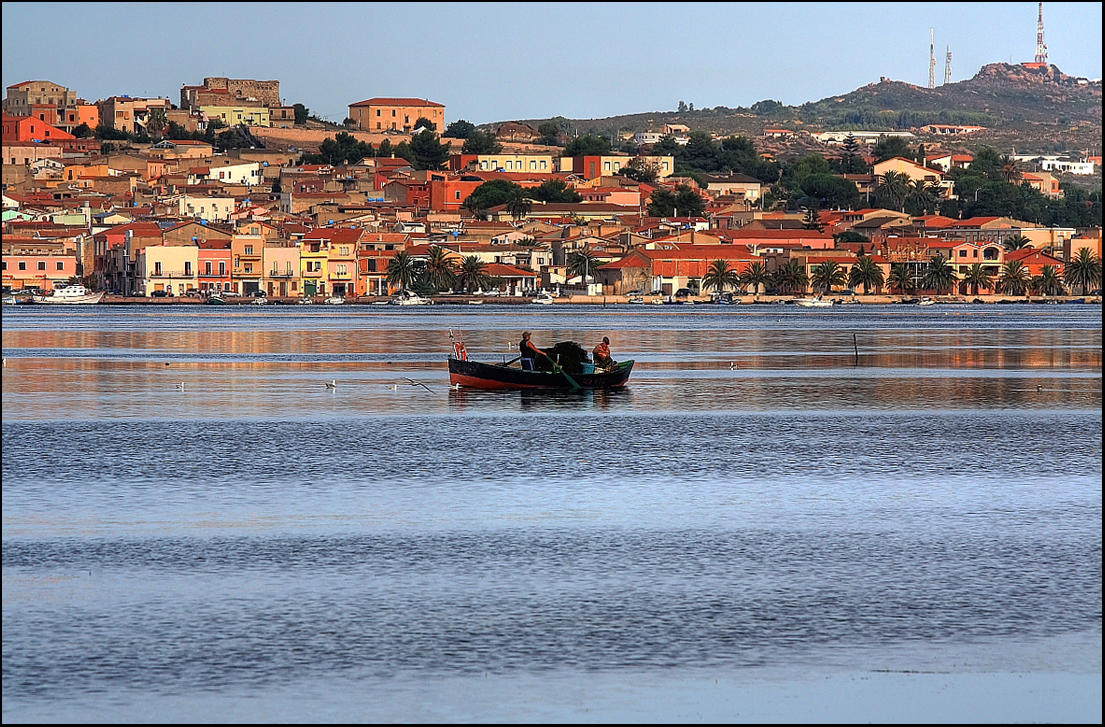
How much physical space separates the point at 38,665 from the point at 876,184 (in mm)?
137377

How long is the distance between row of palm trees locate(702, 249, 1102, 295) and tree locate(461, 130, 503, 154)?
5516 cm

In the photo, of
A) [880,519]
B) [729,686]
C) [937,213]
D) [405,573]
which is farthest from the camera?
[937,213]

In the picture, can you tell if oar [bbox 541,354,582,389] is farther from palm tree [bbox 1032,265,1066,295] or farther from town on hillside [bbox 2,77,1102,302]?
palm tree [bbox 1032,265,1066,295]

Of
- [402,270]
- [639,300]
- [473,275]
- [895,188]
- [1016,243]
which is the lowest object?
[639,300]

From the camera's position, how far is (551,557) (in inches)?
493

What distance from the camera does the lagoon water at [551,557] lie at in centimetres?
894

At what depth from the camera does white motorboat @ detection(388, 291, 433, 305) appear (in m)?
95.8

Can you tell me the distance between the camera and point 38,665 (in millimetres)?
9336

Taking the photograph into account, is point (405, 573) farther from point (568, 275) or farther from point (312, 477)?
point (568, 275)

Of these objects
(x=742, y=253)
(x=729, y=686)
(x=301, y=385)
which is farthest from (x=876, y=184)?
(x=729, y=686)

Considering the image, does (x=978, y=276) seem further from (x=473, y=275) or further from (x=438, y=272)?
(x=438, y=272)

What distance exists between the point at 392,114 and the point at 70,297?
260 feet

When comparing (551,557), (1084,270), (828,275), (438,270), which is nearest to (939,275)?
(828,275)

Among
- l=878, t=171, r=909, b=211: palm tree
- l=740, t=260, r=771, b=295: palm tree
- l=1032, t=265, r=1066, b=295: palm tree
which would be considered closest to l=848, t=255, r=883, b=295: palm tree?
l=740, t=260, r=771, b=295: palm tree
